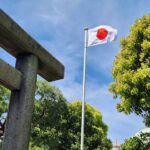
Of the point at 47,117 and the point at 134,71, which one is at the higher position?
the point at 47,117

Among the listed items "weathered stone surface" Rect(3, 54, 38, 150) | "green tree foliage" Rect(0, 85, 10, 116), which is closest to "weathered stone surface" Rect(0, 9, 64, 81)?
"weathered stone surface" Rect(3, 54, 38, 150)

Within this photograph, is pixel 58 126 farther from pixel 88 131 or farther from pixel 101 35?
pixel 101 35

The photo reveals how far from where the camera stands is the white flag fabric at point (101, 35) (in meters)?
17.9

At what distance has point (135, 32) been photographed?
1588 centimetres

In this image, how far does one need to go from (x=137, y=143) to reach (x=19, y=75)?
9603 mm

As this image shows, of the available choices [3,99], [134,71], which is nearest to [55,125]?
[3,99]

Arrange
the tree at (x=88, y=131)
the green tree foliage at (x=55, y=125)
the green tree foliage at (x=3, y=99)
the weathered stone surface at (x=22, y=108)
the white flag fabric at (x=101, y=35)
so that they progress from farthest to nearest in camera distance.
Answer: the tree at (x=88, y=131)
the green tree foliage at (x=55, y=125)
the green tree foliage at (x=3, y=99)
the white flag fabric at (x=101, y=35)
the weathered stone surface at (x=22, y=108)

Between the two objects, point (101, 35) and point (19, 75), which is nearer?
point (19, 75)

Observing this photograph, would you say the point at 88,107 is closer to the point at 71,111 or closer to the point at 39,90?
the point at 71,111

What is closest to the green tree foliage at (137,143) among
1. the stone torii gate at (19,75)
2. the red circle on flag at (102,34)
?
the red circle on flag at (102,34)

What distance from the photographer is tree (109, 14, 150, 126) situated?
1390 centimetres

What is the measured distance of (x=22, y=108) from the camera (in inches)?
199

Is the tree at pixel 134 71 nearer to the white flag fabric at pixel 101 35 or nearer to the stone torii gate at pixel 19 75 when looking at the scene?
the white flag fabric at pixel 101 35

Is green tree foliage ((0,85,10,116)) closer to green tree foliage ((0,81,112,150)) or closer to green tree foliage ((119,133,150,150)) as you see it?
green tree foliage ((0,81,112,150))
